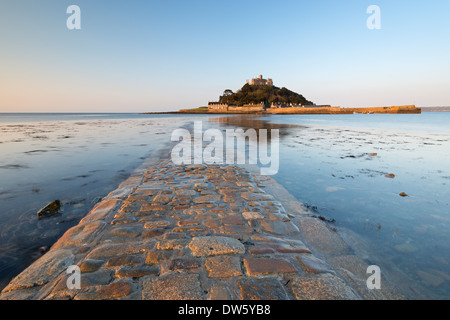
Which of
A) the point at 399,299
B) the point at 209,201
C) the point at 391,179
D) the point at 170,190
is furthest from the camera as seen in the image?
the point at 391,179

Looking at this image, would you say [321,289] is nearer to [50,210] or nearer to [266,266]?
[266,266]

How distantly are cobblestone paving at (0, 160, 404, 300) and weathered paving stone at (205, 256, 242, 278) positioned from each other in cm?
1

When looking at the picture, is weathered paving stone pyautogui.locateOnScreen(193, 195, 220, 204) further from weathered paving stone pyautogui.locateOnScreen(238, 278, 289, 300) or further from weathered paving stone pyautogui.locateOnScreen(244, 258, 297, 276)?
weathered paving stone pyautogui.locateOnScreen(238, 278, 289, 300)

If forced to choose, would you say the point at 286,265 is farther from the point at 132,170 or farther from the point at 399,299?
the point at 132,170

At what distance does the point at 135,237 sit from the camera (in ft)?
10.8

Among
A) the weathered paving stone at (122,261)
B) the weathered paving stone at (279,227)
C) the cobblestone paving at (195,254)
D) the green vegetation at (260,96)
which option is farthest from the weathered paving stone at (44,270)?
the green vegetation at (260,96)

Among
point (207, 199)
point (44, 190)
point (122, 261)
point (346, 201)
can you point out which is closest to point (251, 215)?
point (207, 199)

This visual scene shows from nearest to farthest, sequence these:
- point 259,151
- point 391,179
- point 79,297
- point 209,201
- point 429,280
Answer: point 79,297 → point 429,280 → point 209,201 → point 391,179 → point 259,151

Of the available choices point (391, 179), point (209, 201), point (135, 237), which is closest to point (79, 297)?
point (135, 237)

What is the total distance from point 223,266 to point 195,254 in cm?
47

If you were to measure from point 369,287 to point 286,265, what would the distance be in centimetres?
94

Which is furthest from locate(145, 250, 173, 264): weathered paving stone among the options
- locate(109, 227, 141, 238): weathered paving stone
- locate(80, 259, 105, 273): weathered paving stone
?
locate(109, 227, 141, 238): weathered paving stone

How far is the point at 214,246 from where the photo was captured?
3.01 meters

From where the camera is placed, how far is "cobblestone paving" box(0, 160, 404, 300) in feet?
7.25
